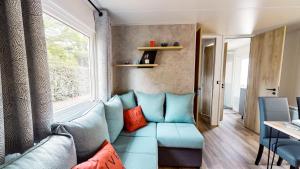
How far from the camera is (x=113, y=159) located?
1.06 m

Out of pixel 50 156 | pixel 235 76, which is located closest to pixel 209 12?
pixel 50 156

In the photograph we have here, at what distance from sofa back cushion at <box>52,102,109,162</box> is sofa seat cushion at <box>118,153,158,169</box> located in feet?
1.04

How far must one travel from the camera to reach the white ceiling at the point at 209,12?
6.07 ft

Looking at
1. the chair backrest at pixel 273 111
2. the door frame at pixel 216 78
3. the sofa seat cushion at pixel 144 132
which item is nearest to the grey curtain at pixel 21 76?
Answer: the sofa seat cushion at pixel 144 132

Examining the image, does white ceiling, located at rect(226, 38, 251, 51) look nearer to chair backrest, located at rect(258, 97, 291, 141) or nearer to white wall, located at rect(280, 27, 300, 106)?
white wall, located at rect(280, 27, 300, 106)

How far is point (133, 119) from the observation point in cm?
213

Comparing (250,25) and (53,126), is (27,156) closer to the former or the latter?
(53,126)

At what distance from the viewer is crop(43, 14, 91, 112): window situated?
4.32ft

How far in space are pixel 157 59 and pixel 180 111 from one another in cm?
111

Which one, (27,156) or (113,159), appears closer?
(27,156)

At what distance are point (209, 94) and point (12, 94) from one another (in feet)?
12.4

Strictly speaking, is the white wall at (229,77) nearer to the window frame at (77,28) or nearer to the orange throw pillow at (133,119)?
the orange throw pillow at (133,119)

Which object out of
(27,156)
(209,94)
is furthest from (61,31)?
(209,94)

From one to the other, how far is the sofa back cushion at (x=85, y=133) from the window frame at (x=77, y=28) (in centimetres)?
42
